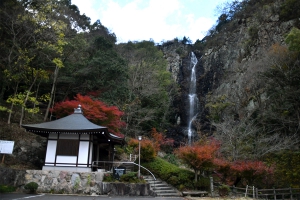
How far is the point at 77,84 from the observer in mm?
22344

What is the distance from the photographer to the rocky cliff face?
2402 cm

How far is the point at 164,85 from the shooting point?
31.2 m

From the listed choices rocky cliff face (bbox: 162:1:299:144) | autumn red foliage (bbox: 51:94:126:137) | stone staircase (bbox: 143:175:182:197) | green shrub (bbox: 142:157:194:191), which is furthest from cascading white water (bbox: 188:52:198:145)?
stone staircase (bbox: 143:175:182:197)

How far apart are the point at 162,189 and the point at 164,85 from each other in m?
19.5

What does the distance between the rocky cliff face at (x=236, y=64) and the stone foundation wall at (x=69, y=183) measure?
44.5ft

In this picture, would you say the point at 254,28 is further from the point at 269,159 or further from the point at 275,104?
the point at 269,159

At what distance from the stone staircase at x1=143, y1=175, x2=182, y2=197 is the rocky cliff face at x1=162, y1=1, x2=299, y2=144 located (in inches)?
439

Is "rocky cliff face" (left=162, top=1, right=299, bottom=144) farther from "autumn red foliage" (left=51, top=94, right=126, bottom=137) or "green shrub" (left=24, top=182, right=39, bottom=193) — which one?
"green shrub" (left=24, top=182, right=39, bottom=193)

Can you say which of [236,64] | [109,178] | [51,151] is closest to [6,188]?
[51,151]

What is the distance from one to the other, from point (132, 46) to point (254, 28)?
18.2 m

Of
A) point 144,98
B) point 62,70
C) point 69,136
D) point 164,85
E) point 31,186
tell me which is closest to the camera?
point 31,186

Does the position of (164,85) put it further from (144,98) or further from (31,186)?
(31,186)

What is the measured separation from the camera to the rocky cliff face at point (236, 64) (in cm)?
2402

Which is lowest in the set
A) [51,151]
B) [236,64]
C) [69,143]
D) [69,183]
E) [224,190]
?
[224,190]
